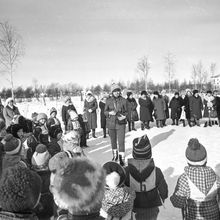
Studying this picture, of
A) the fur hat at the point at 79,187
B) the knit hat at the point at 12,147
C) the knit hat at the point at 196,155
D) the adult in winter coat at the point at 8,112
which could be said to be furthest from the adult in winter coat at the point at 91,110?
the fur hat at the point at 79,187

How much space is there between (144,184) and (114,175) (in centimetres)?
48

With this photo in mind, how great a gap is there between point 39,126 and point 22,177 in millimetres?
4657

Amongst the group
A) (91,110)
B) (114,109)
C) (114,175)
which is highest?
(114,109)

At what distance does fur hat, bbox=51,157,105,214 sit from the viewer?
1785 mm

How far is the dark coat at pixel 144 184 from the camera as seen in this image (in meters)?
2.84

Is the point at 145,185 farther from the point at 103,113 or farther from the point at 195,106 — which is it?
the point at 195,106

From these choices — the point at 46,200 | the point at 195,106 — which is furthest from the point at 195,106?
the point at 46,200

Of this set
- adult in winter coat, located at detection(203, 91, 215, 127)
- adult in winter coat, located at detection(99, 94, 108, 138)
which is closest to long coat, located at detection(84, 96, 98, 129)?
adult in winter coat, located at detection(99, 94, 108, 138)

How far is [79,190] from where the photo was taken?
179 cm

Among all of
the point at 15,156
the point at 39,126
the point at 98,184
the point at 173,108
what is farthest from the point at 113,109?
the point at 173,108

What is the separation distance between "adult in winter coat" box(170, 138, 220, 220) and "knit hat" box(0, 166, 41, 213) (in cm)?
149

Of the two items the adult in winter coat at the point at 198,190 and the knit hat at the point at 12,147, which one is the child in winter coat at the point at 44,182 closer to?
the knit hat at the point at 12,147

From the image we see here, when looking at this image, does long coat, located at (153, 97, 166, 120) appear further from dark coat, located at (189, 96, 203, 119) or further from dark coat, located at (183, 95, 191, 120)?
dark coat, located at (189, 96, 203, 119)

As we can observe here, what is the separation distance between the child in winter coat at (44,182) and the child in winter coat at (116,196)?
0.92 m
